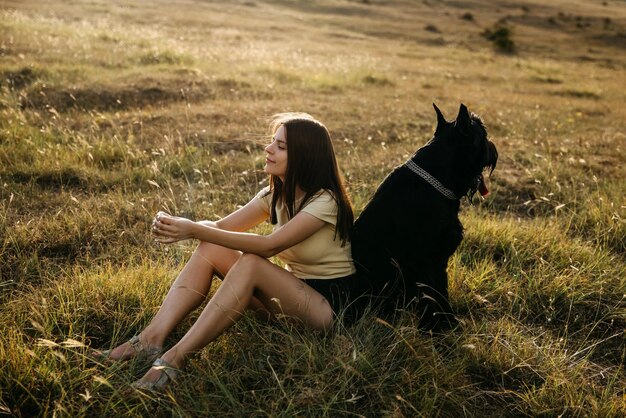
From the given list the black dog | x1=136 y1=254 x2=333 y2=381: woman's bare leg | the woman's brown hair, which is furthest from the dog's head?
x1=136 y1=254 x2=333 y2=381: woman's bare leg

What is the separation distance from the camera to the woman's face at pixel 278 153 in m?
3.43

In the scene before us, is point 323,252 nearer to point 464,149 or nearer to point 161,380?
point 464,149

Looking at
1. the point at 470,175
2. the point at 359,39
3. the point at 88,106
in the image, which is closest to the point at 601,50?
the point at 359,39

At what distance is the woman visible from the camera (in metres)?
3.09

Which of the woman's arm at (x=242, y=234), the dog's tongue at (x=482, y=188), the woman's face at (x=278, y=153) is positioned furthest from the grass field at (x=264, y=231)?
the woman's face at (x=278, y=153)

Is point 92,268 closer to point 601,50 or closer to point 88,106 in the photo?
point 88,106

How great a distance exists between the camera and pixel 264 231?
493 cm

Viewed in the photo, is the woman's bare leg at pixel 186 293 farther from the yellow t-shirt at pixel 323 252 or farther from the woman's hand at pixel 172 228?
the yellow t-shirt at pixel 323 252

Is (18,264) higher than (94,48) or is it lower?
lower

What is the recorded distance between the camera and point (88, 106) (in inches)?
357

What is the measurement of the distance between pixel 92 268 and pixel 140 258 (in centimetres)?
49

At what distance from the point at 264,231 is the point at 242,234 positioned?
5.64 ft

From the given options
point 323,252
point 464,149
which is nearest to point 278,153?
point 323,252

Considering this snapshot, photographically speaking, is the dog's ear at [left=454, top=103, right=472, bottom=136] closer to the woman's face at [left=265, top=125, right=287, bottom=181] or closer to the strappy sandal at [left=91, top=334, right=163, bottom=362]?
the woman's face at [left=265, top=125, right=287, bottom=181]
